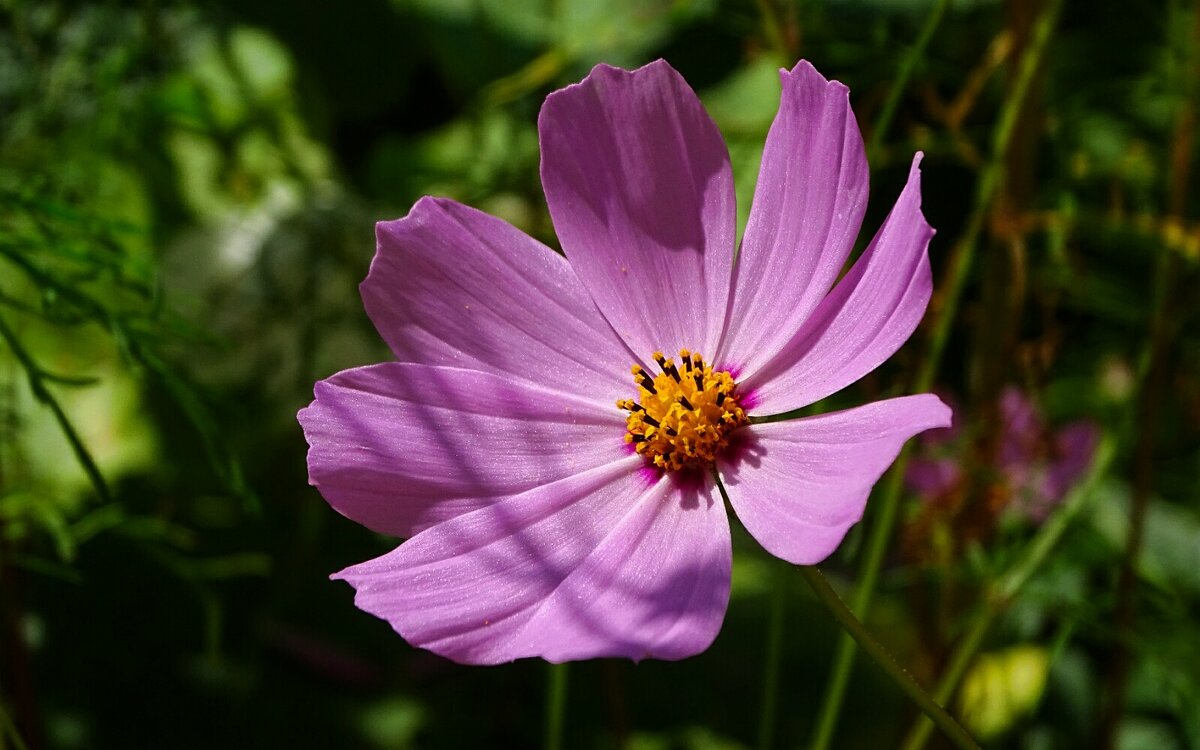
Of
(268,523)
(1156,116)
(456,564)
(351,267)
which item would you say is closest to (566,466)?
(456,564)

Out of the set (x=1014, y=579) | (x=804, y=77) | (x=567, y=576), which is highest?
(x=804, y=77)

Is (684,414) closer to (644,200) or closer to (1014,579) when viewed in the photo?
(644,200)

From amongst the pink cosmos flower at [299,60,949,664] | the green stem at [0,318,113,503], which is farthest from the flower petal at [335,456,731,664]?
the green stem at [0,318,113,503]

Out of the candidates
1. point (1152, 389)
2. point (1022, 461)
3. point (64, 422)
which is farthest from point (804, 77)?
point (1022, 461)

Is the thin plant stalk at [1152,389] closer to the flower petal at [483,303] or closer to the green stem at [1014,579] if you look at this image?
the green stem at [1014,579]

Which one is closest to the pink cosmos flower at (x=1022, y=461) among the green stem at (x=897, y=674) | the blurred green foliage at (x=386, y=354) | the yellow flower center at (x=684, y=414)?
the blurred green foliage at (x=386, y=354)

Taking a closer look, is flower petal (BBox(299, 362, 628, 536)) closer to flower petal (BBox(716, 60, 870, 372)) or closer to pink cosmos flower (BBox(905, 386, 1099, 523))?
flower petal (BBox(716, 60, 870, 372))
